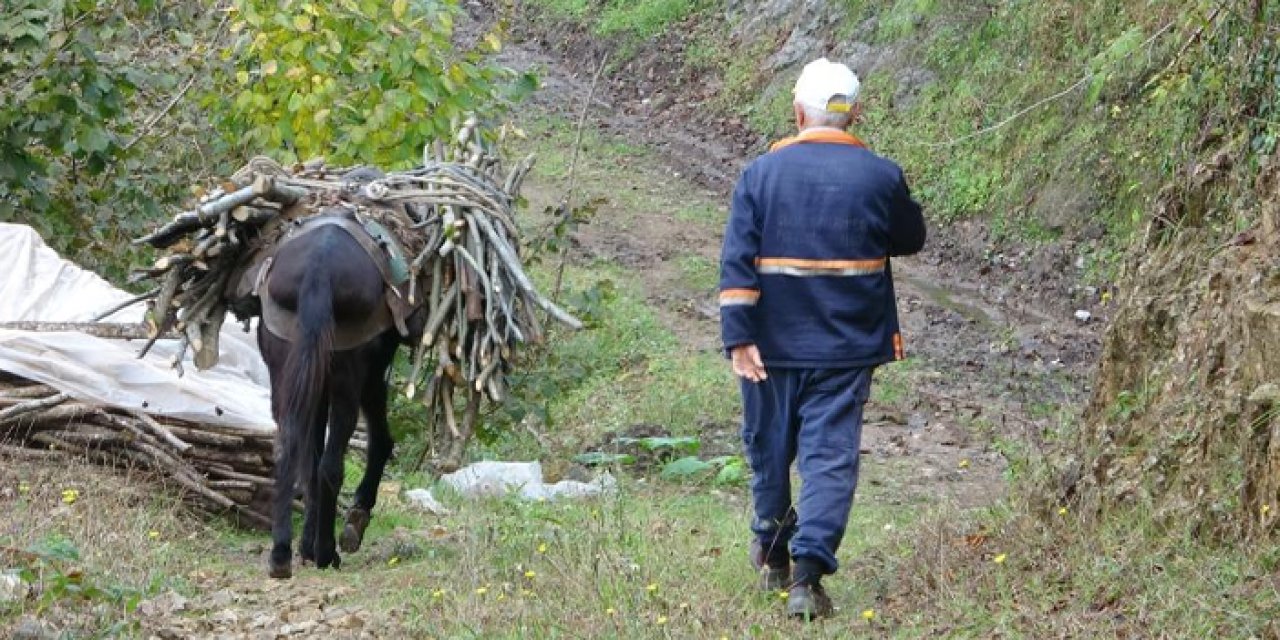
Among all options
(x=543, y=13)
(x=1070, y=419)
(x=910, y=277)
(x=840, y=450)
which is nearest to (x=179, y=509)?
(x=840, y=450)

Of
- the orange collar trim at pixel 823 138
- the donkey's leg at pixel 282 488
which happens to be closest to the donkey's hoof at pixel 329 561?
the donkey's leg at pixel 282 488

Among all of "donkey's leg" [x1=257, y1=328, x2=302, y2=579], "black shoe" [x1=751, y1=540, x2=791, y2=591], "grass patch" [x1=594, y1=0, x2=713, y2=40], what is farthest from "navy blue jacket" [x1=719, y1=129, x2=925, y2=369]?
"grass patch" [x1=594, y1=0, x2=713, y2=40]

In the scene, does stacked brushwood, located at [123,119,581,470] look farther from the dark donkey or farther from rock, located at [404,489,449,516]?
rock, located at [404,489,449,516]

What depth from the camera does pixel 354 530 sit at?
7812 millimetres

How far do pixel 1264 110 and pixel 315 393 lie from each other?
376 cm

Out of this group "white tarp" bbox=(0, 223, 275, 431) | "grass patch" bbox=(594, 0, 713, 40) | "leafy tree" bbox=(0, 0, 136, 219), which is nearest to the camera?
"white tarp" bbox=(0, 223, 275, 431)

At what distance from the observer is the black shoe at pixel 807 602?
5898mm

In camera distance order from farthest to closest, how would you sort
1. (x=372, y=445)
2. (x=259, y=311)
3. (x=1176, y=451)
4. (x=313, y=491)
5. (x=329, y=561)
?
1. (x=372, y=445)
2. (x=259, y=311)
3. (x=329, y=561)
4. (x=313, y=491)
5. (x=1176, y=451)

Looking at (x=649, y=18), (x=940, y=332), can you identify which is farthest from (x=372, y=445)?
(x=649, y=18)

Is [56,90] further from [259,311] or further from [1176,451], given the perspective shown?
[1176,451]

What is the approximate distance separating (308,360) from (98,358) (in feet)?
5.96

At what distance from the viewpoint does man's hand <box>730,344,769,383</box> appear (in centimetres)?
605

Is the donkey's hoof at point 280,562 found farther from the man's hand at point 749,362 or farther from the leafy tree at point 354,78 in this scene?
the leafy tree at point 354,78

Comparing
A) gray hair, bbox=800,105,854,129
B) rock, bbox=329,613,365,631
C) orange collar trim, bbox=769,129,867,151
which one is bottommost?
rock, bbox=329,613,365,631
